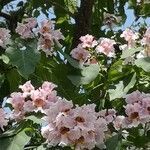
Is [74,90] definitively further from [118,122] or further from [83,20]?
[83,20]

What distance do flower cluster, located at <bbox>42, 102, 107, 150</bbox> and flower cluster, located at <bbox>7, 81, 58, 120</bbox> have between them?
0.49 feet

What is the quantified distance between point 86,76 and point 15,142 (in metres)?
0.48

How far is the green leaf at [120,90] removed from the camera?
6.87ft

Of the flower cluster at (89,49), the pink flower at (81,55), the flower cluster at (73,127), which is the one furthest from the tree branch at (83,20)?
the flower cluster at (73,127)

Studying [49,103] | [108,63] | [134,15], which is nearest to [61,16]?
[134,15]

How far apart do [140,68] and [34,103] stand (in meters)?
0.47

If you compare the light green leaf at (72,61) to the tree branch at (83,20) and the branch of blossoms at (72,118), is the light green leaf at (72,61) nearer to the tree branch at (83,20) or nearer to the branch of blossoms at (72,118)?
the branch of blossoms at (72,118)

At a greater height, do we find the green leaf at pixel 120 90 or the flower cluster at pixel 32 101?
the flower cluster at pixel 32 101

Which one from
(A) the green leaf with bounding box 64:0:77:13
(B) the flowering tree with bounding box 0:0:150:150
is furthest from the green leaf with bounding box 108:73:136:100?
(A) the green leaf with bounding box 64:0:77:13

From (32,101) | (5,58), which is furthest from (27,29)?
(32,101)

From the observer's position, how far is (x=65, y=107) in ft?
5.72

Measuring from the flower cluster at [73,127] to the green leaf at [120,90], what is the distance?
1.15 ft

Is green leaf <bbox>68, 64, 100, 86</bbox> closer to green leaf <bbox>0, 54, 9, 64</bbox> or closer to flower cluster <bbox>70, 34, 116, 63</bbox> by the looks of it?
flower cluster <bbox>70, 34, 116, 63</bbox>

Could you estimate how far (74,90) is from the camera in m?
2.35
